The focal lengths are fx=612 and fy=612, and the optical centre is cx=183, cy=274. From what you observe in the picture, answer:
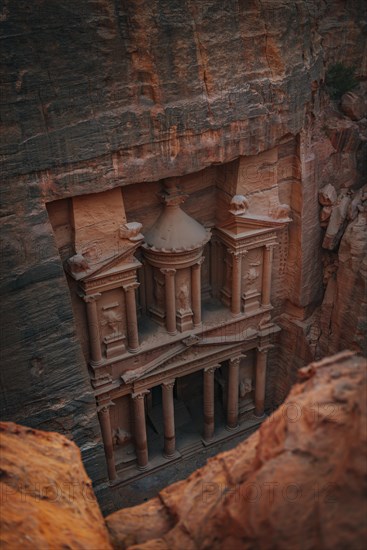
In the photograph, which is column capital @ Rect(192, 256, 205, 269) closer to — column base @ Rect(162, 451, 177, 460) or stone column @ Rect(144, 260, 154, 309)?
stone column @ Rect(144, 260, 154, 309)

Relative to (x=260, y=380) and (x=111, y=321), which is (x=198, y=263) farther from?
(x=260, y=380)

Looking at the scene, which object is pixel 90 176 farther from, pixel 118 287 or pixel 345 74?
pixel 345 74

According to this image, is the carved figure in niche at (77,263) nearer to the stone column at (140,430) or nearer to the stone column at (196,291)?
the stone column at (196,291)

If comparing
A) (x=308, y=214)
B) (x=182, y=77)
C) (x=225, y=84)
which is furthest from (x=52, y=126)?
(x=308, y=214)

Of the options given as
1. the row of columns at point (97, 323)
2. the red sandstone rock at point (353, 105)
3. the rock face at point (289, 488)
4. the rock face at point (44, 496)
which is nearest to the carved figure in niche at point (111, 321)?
the row of columns at point (97, 323)

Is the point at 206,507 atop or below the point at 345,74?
below

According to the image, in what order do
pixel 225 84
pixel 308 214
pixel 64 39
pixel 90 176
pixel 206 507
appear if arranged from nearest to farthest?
pixel 206 507 < pixel 64 39 < pixel 90 176 < pixel 225 84 < pixel 308 214

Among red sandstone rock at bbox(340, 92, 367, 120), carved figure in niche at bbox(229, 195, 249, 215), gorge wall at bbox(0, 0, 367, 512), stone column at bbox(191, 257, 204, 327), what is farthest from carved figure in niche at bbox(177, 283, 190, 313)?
red sandstone rock at bbox(340, 92, 367, 120)

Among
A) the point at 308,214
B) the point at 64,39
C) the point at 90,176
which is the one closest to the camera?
the point at 64,39
